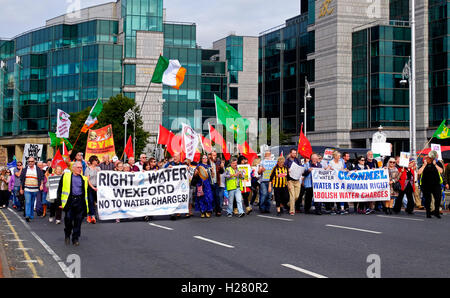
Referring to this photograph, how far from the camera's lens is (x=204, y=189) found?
19.2m

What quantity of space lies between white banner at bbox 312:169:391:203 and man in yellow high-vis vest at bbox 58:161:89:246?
938cm

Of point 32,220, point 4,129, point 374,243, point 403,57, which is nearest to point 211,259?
point 374,243

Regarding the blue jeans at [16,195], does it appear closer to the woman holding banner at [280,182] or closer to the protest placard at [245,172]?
the protest placard at [245,172]

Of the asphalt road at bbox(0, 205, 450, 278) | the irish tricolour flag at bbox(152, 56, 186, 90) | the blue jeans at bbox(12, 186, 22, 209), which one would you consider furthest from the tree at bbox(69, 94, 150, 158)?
the asphalt road at bbox(0, 205, 450, 278)

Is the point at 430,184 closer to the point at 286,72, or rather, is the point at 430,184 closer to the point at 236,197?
the point at 236,197

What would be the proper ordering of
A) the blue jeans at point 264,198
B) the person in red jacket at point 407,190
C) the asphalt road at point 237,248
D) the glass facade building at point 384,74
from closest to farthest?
the asphalt road at point 237,248
the person in red jacket at point 407,190
the blue jeans at point 264,198
the glass facade building at point 384,74

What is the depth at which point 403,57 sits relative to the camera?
65.6m

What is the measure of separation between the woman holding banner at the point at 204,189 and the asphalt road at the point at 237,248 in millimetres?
1378

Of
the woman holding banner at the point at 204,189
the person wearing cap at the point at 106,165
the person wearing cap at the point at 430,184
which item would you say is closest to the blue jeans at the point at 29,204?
the person wearing cap at the point at 106,165

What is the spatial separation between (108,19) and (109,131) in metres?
66.6

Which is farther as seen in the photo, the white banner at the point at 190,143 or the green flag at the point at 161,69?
the green flag at the point at 161,69

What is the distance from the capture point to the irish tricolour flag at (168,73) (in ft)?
88.4

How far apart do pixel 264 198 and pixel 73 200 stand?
959 centimetres

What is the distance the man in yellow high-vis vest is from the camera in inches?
498
